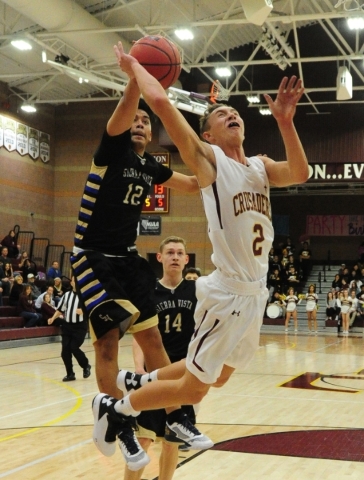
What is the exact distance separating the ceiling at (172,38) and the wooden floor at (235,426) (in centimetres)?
836

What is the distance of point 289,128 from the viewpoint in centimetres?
405

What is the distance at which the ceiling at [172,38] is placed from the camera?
57.5 ft

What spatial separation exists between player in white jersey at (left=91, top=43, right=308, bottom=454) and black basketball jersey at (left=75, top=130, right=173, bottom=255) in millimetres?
548

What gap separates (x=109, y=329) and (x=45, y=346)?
14.3 metres

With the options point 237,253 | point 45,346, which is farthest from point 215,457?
point 45,346

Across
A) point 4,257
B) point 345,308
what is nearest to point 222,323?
point 4,257

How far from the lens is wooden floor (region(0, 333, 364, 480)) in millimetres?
5980

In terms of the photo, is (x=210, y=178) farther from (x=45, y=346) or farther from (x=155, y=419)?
(x=45, y=346)

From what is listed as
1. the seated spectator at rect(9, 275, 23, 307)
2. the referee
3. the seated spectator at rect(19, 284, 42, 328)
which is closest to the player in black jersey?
the referee

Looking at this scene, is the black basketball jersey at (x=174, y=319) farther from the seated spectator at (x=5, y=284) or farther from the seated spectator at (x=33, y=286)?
the seated spectator at (x=33, y=286)

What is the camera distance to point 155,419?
16.4 feet

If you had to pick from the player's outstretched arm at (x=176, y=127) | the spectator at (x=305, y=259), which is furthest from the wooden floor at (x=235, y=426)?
the spectator at (x=305, y=259)

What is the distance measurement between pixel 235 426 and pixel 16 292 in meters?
13.1

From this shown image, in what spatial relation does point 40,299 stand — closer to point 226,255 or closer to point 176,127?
point 226,255
